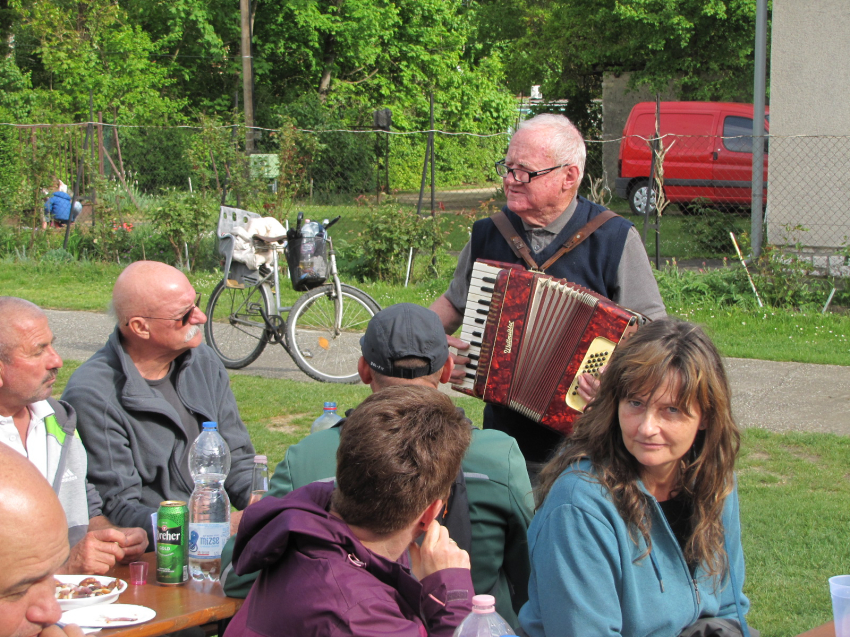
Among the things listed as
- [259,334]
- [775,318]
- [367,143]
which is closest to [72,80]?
[367,143]

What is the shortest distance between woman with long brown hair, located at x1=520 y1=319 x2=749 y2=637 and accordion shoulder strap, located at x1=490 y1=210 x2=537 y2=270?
1.16 metres

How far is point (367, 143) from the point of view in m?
22.5

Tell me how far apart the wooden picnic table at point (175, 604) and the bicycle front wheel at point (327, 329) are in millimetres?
4879

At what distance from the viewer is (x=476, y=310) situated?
11.9 feet

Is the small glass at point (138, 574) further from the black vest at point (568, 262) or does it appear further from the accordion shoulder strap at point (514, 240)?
the accordion shoulder strap at point (514, 240)

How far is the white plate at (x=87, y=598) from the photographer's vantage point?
2500mm

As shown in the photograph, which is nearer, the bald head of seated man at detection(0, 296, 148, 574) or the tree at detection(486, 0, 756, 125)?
the bald head of seated man at detection(0, 296, 148, 574)

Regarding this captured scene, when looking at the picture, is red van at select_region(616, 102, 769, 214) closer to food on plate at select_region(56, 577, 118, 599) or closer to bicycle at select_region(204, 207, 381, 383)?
bicycle at select_region(204, 207, 381, 383)

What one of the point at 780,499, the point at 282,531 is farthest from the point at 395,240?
the point at 282,531

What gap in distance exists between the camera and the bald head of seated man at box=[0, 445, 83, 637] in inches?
56.0

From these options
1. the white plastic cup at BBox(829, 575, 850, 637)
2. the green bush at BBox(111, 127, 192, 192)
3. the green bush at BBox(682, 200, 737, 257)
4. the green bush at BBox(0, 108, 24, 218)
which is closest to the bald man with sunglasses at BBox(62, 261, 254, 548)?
the white plastic cup at BBox(829, 575, 850, 637)

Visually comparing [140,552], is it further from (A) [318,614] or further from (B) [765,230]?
(B) [765,230]

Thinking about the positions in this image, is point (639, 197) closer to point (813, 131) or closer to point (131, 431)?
point (813, 131)

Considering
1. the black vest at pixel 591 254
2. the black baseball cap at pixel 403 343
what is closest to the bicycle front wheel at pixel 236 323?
the black vest at pixel 591 254
